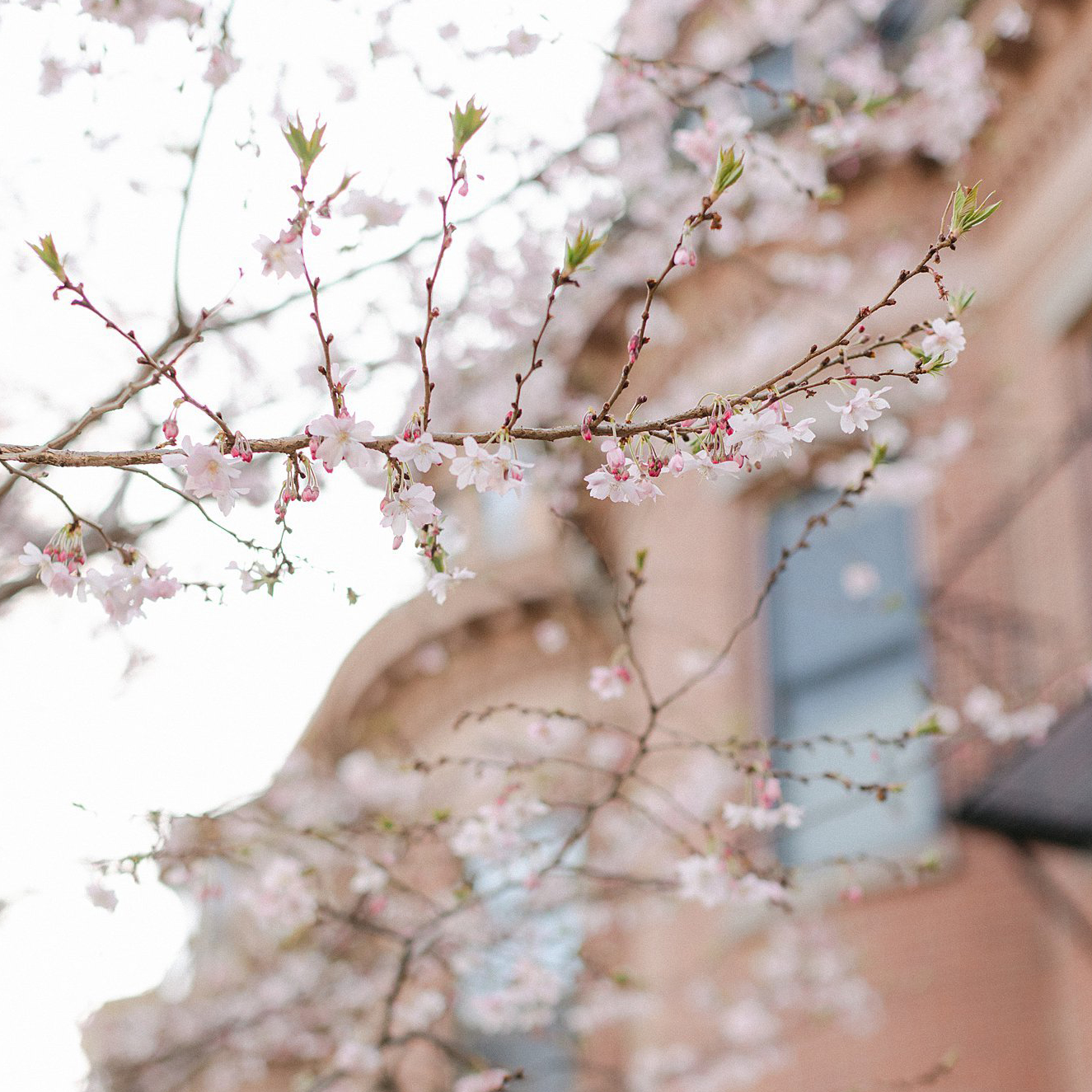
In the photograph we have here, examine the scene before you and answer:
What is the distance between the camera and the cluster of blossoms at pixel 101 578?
7.56 ft

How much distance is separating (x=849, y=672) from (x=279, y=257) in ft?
19.0

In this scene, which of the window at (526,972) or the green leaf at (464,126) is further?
the window at (526,972)

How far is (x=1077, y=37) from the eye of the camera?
741 cm

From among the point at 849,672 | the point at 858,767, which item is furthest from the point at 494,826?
the point at 849,672

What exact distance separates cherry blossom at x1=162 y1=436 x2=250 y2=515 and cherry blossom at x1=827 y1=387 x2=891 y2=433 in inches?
39.6

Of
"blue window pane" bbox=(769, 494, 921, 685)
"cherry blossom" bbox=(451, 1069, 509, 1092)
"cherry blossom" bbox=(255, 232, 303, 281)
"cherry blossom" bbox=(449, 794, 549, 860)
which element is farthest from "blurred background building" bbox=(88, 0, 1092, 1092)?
"cherry blossom" bbox=(255, 232, 303, 281)

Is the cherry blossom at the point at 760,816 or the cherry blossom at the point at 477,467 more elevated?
the cherry blossom at the point at 477,467

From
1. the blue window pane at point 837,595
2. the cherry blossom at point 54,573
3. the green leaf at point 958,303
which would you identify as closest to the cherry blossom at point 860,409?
the green leaf at point 958,303

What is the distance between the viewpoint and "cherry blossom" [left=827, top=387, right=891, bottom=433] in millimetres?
2100

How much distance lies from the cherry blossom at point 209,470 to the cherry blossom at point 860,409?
3.30 ft

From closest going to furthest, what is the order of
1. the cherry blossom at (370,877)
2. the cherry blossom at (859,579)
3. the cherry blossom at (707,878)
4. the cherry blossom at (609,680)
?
the cherry blossom at (609,680), the cherry blossom at (707,878), the cherry blossom at (370,877), the cherry blossom at (859,579)

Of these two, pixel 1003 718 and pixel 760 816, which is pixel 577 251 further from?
pixel 1003 718

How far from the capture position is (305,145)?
6.64 feet

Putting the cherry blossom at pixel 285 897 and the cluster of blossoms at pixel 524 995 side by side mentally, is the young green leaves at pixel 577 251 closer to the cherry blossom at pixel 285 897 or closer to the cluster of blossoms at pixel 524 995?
the cherry blossom at pixel 285 897
